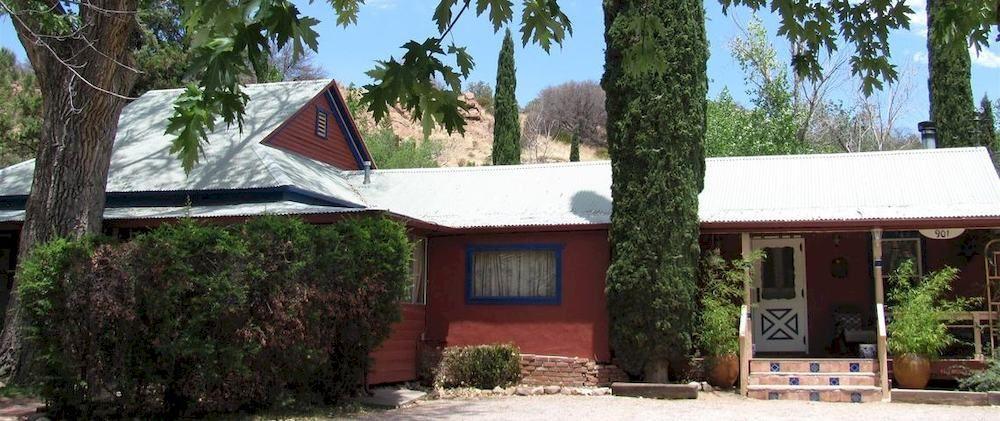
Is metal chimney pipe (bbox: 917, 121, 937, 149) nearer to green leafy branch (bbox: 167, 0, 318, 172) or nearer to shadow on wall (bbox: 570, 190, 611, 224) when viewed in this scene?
shadow on wall (bbox: 570, 190, 611, 224)

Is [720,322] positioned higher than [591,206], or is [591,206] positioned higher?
[591,206]

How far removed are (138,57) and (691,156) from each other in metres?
21.0

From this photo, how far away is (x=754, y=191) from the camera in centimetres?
1553

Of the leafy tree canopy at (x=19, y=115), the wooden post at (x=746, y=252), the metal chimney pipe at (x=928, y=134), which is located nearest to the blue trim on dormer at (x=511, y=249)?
the wooden post at (x=746, y=252)

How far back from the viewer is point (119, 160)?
17.2m

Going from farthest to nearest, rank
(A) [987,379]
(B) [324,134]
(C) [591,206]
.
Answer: (B) [324,134] → (C) [591,206] → (A) [987,379]

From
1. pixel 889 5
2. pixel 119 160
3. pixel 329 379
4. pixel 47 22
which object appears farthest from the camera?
pixel 119 160

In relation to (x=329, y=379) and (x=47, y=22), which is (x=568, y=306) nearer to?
(x=329, y=379)

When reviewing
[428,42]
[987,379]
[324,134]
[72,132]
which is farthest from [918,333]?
[324,134]

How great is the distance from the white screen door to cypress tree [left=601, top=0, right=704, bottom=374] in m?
2.65

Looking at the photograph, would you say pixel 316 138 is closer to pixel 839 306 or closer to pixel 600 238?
pixel 600 238

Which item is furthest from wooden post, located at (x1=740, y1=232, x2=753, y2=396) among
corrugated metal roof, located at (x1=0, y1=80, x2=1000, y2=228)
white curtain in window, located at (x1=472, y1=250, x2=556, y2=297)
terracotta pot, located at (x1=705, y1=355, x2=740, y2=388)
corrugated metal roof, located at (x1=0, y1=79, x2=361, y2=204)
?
corrugated metal roof, located at (x1=0, y1=79, x2=361, y2=204)

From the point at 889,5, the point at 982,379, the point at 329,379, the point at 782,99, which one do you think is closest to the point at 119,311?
the point at 329,379

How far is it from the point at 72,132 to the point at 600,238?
7828 millimetres
